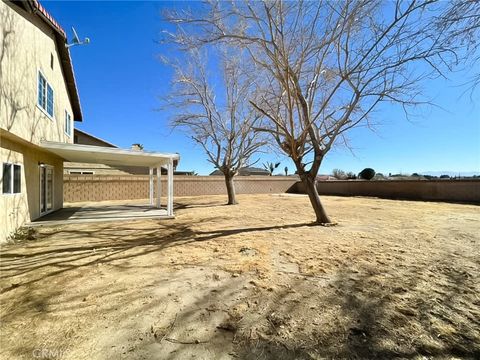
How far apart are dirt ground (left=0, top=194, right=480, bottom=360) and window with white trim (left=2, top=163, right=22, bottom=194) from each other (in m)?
1.58

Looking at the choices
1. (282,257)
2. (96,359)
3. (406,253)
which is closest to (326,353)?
(96,359)

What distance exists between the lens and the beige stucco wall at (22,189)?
19.6 ft

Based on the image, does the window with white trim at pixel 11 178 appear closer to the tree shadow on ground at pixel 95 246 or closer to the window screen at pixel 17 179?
the window screen at pixel 17 179

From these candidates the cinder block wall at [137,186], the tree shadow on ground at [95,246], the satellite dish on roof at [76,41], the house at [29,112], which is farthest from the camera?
the cinder block wall at [137,186]

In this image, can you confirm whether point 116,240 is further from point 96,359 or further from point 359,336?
point 359,336

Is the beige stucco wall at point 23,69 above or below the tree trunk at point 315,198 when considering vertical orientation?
above

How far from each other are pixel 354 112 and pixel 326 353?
7422mm

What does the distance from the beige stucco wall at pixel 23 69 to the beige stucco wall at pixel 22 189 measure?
454 mm

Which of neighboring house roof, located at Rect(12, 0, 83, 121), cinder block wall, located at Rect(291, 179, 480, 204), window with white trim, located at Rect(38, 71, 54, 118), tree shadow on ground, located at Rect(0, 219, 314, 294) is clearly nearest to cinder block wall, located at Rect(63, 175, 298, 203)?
neighboring house roof, located at Rect(12, 0, 83, 121)

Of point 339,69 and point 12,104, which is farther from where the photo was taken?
point 339,69

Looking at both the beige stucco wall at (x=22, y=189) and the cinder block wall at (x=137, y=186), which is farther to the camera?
the cinder block wall at (x=137, y=186)

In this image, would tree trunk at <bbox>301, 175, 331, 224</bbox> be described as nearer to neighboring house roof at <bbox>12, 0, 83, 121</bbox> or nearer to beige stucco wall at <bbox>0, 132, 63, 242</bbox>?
beige stucco wall at <bbox>0, 132, 63, 242</bbox>

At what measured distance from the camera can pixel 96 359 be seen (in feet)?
6.83

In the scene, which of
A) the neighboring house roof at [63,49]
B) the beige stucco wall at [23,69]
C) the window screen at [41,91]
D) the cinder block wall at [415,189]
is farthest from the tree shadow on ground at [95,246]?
the cinder block wall at [415,189]
